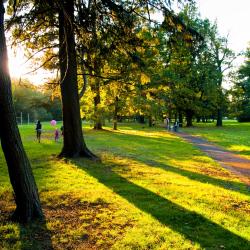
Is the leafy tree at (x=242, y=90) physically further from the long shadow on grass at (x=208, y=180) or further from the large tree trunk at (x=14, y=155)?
the large tree trunk at (x=14, y=155)

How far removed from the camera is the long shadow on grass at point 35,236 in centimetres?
572

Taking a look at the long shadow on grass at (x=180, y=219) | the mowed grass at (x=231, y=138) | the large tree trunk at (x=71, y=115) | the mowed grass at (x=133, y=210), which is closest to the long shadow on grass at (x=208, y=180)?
the mowed grass at (x=133, y=210)

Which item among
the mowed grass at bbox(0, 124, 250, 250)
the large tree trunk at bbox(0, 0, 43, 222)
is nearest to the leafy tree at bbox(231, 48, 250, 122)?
the mowed grass at bbox(0, 124, 250, 250)

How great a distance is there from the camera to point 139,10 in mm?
12359

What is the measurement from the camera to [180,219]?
7.05m

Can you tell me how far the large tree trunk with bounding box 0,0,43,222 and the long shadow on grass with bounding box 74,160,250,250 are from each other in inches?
88.6

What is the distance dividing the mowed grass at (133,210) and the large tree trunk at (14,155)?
324 mm

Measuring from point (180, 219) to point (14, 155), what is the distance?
3.23m

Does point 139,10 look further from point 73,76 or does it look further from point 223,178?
point 223,178

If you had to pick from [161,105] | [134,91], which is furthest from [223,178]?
[161,105]

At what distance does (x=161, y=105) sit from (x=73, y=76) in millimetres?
26817

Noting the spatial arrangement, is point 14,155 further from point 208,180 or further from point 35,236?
point 208,180

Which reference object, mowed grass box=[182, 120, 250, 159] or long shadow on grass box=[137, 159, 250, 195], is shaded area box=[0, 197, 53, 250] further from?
mowed grass box=[182, 120, 250, 159]

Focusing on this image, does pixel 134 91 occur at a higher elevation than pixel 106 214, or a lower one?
higher
